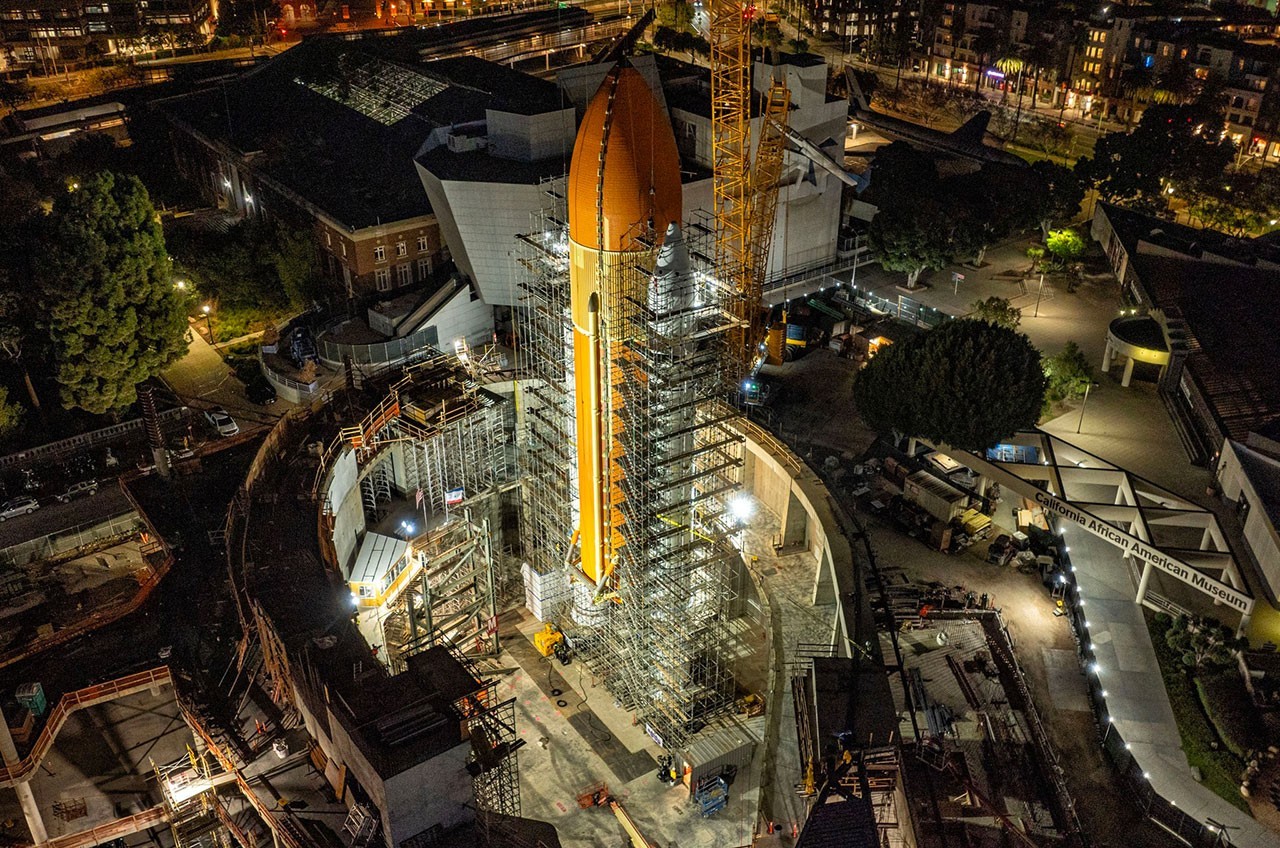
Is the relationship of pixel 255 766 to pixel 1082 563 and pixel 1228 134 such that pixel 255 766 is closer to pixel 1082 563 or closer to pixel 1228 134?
pixel 1082 563

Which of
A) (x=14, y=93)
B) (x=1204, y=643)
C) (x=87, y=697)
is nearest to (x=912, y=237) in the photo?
(x=1204, y=643)

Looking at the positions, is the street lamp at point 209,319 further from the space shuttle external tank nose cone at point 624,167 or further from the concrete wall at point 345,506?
the space shuttle external tank nose cone at point 624,167

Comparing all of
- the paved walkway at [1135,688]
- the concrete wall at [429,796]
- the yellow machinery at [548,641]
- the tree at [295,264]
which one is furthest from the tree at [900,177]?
the concrete wall at [429,796]

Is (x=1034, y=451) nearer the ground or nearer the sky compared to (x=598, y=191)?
nearer the ground

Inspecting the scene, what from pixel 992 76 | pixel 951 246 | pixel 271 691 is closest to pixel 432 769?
pixel 271 691

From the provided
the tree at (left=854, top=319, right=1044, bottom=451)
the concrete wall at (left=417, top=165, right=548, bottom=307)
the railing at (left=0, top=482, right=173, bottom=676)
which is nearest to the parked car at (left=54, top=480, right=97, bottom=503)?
the railing at (left=0, top=482, right=173, bottom=676)

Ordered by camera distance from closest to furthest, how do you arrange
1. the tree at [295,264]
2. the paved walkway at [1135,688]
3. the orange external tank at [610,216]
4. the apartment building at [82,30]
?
the orange external tank at [610,216] → the paved walkway at [1135,688] → the tree at [295,264] → the apartment building at [82,30]

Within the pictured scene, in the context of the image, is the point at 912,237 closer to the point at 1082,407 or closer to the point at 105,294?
the point at 1082,407
